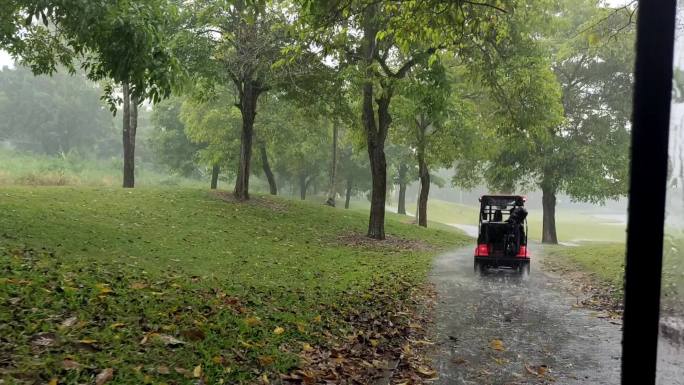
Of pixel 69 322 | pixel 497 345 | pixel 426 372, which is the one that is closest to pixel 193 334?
pixel 69 322

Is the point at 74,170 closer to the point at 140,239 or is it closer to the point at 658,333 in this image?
the point at 140,239

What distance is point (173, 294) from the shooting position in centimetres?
714

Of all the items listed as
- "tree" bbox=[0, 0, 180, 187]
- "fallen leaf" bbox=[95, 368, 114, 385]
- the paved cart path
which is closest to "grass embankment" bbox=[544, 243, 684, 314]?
the paved cart path

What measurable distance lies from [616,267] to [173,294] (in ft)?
40.1

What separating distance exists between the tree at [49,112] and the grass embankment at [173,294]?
41974 mm

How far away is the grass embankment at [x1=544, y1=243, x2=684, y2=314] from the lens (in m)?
2.61

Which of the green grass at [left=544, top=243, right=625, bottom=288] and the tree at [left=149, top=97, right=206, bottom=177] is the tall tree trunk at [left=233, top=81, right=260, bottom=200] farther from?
the tree at [left=149, top=97, right=206, bottom=177]

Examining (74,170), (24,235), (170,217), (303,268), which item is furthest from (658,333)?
(74,170)

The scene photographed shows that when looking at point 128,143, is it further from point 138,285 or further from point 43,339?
point 43,339

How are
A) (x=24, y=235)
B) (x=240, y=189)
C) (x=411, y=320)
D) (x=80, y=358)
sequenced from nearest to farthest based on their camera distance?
(x=80, y=358)
(x=411, y=320)
(x=24, y=235)
(x=240, y=189)

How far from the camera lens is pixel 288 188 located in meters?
64.8

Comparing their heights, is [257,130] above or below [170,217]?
above

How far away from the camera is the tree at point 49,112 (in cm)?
5075

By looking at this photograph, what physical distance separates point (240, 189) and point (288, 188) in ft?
136
